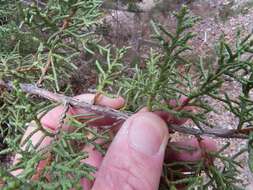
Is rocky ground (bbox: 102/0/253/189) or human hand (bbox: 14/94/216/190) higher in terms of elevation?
human hand (bbox: 14/94/216/190)

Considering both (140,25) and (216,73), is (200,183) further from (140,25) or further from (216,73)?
(140,25)

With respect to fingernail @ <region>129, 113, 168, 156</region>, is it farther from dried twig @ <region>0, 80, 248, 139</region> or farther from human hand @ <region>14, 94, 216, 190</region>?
dried twig @ <region>0, 80, 248, 139</region>

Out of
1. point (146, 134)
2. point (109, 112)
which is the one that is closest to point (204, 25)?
point (109, 112)

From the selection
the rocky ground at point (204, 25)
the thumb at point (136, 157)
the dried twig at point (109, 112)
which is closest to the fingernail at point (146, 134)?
the thumb at point (136, 157)

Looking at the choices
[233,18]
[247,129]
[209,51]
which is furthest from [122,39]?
[247,129]

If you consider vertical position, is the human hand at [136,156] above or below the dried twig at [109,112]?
below

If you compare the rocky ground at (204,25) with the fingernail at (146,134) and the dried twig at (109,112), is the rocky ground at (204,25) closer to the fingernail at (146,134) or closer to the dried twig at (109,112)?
the dried twig at (109,112)

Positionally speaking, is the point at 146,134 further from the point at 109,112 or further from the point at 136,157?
the point at 109,112

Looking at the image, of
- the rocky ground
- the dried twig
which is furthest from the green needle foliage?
the rocky ground
